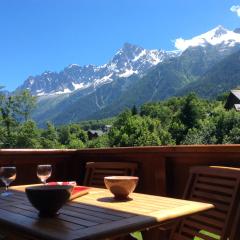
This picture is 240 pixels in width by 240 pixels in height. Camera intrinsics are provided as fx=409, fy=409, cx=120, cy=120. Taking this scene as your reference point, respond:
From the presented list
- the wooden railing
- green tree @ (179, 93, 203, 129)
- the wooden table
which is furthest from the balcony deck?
green tree @ (179, 93, 203, 129)

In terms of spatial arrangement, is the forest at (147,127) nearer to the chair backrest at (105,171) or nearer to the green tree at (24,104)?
the green tree at (24,104)

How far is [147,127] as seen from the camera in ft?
177

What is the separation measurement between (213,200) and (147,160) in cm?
110

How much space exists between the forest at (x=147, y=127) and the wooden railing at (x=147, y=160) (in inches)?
1156

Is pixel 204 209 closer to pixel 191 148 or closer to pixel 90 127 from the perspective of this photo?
pixel 191 148

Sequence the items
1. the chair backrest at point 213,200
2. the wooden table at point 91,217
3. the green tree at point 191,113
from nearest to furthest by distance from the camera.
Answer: the wooden table at point 91,217 < the chair backrest at point 213,200 < the green tree at point 191,113

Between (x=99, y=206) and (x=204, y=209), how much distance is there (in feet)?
1.59

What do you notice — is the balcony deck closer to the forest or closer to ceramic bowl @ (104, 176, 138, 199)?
ceramic bowl @ (104, 176, 138, 199)

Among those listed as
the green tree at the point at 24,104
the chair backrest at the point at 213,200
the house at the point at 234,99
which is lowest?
the chair backrest at the point at 213,200

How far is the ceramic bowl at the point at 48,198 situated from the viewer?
165 centimetres

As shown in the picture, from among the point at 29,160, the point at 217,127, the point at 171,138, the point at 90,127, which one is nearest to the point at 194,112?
the point at 171,138

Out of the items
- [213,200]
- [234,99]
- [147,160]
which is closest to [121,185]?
[213,200]

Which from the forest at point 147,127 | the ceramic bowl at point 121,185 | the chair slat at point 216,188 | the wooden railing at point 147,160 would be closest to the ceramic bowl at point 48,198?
the ceramic bowl at point 121,185

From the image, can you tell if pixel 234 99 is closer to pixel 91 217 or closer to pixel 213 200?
pixel 213 200
